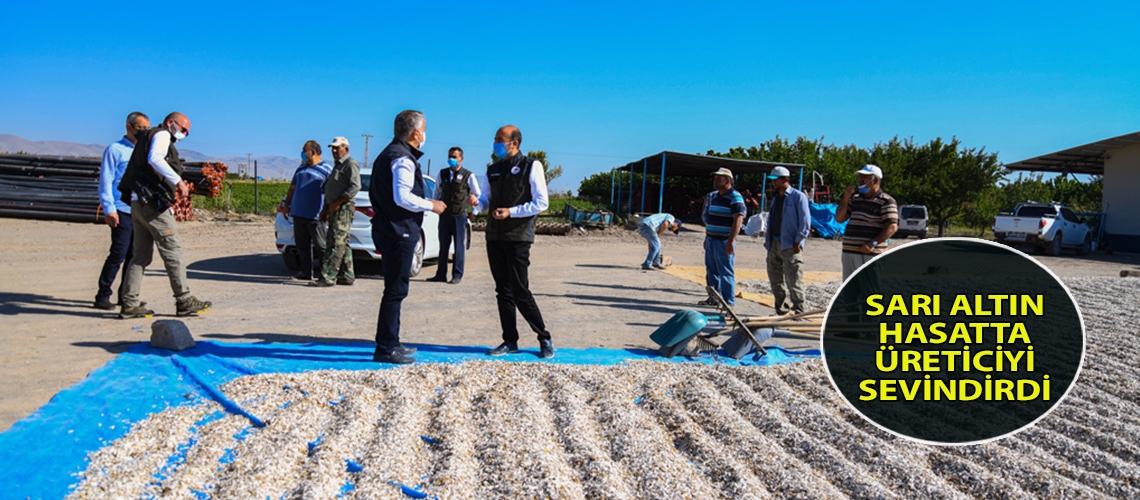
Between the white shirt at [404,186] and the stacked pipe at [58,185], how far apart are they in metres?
14.4

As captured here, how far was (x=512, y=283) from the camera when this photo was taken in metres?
5.40

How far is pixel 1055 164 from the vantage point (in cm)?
3097

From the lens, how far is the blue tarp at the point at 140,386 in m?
3.19

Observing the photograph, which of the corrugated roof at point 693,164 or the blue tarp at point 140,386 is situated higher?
the corrugated roof at point 693,164

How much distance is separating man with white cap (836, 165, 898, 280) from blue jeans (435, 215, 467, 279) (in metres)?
4.78

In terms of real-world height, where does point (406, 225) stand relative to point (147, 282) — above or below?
above

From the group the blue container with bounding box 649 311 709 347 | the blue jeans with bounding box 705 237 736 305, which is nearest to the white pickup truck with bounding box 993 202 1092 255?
the blue jeans with bounding box 705 237 736 305

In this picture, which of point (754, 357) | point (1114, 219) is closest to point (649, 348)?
point (754, 357)

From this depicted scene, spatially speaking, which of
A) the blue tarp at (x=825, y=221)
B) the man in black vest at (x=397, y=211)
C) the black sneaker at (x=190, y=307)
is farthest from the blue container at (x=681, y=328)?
the blue tarp at (x=825, y=221)

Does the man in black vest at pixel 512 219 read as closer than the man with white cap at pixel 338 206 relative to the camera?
Yes

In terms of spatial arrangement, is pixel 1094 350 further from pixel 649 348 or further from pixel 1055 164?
pixel 1055 164

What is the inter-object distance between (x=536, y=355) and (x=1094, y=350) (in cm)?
475

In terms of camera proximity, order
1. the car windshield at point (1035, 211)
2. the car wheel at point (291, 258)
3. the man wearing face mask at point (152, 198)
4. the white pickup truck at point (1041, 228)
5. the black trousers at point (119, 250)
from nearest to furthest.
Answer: the man wearing face mask at point (152, 198), the black trousers at point (119, 250), the car wheel at point (291, 258), the white pickup truck at point (1041, 228), the car windshield at point (1035, 211)

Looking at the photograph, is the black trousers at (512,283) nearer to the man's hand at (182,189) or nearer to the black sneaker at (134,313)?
the man's hand at (182,189)
